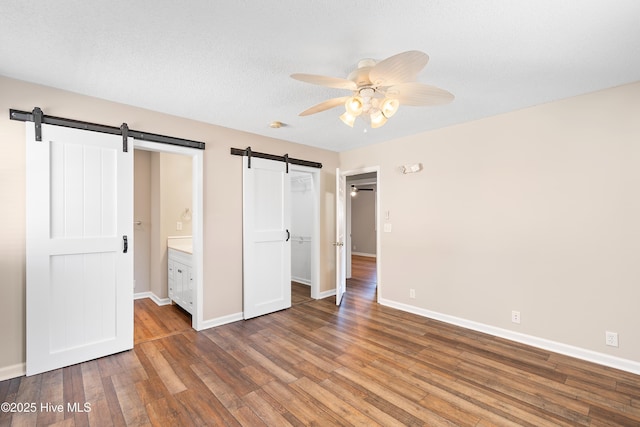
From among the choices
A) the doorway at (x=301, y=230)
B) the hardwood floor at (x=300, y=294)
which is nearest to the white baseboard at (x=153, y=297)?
the hardwood floor at (x=300, y=294)

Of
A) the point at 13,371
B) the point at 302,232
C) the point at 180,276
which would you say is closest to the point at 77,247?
the point at 13,371

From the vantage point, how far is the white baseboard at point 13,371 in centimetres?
229

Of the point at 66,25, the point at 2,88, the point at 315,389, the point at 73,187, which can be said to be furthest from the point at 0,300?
the point at 315,389

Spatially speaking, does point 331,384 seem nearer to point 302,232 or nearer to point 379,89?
point 379,89

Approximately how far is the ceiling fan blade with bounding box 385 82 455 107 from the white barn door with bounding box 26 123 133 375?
2.57 m

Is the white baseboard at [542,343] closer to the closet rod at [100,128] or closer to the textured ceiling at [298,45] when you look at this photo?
the textured ceiling at [298,45]

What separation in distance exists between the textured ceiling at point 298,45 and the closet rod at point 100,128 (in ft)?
0.93

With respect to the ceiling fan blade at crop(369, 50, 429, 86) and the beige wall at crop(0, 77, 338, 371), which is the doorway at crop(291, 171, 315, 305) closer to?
the beige wall at crop(0, 77, 338, 371)

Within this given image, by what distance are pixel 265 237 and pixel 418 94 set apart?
8.86 feet

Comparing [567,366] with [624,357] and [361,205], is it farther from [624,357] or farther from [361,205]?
[361,205]

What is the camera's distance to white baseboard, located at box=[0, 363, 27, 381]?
2291 mm

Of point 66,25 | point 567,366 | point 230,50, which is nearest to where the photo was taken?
point 66,25

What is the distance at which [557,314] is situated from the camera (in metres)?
2.82

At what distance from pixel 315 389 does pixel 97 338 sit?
82.6 inches
